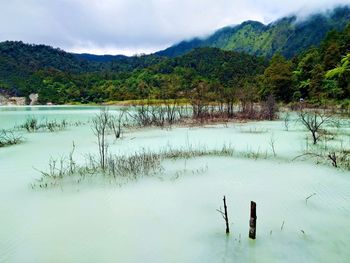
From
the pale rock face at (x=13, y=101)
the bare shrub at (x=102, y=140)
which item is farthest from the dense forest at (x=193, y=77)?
the bare shrub at (x=102, y=140)

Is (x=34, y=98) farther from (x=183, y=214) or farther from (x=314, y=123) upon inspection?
(x=183, y=214)

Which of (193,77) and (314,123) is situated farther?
(193,77)

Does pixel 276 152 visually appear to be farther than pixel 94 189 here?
Yes

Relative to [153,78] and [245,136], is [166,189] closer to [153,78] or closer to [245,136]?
[245,136]

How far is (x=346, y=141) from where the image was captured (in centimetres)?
951

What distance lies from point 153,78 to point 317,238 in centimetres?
6925

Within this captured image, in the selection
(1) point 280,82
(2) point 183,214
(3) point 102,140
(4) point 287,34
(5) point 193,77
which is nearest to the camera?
(2) point 183,214

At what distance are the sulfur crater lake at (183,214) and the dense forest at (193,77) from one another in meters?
14.0

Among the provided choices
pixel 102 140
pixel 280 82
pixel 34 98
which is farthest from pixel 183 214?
pixel 34 98

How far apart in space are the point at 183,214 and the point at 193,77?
205 feet

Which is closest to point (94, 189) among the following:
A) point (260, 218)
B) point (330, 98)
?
point (260, 218)

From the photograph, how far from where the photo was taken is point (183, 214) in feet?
13.7

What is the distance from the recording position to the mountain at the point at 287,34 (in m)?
119

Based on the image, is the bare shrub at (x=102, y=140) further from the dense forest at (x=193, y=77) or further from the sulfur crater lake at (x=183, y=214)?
the dense forest at (x=193, y=77)
